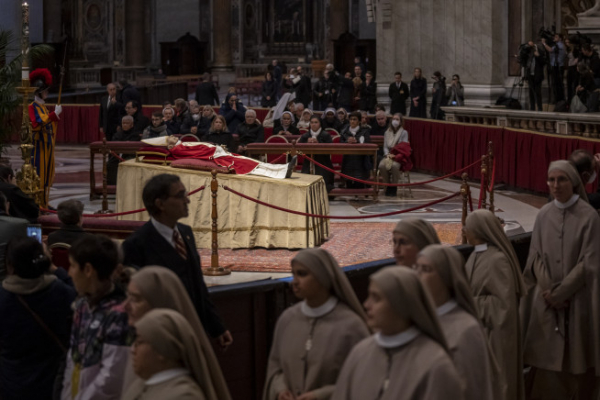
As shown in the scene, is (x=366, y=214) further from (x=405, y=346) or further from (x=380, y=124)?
(x=405, y=346)

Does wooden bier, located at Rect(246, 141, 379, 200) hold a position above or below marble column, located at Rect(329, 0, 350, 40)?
below

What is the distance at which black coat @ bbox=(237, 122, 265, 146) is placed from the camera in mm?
16500

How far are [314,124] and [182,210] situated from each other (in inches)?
406

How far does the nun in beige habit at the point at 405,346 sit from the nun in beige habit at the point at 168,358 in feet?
1.96

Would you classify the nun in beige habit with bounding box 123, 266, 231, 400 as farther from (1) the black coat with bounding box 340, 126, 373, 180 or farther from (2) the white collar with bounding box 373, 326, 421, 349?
(1) the black coat with bounding box 340, 126, 373, 180

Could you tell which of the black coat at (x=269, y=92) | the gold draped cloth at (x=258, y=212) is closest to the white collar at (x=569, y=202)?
the gold draped cloth at (x=258, y=212)

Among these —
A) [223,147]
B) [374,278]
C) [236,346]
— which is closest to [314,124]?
[223,147]

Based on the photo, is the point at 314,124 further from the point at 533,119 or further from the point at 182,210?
the point at 182,210

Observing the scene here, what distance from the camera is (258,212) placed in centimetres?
1223

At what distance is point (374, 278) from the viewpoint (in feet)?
12.2

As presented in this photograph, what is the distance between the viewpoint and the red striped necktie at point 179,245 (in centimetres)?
547

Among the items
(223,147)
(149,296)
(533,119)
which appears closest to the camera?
(149,296)

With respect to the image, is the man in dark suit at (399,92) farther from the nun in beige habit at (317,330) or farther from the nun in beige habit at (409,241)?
the nun in beige habit at (317,330)

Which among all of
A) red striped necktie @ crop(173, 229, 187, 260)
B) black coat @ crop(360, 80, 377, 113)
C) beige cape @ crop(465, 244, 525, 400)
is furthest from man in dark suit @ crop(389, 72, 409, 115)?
red striped necktie @ crop(173, 229, 187, 260)
